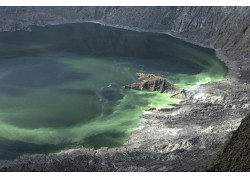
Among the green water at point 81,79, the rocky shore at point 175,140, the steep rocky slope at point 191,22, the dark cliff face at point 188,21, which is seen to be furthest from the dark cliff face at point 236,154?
the dark cliff face at point 188,21

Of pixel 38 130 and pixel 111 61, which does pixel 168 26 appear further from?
pixel 38 130

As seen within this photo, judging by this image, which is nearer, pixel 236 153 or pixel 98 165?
pixel 236 153

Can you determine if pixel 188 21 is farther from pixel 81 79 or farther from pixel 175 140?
pixel 175 140

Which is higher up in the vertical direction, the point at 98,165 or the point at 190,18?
the point at 190,18

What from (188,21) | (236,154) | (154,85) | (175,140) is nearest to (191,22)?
(188,21)

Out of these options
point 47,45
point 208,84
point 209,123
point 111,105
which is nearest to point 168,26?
point 47,45

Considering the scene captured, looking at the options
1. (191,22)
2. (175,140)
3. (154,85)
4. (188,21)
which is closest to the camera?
(175,140)

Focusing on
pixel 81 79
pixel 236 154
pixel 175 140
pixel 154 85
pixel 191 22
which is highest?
pixel 191 22
